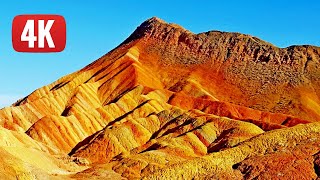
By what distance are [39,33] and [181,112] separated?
10398 cm

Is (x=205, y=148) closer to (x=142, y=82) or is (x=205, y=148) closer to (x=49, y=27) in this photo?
(x=142, y=82)

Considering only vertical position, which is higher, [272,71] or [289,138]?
[272,71]

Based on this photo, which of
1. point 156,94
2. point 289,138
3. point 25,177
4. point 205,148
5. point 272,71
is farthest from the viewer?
point 272,71

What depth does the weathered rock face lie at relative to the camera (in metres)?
49.3

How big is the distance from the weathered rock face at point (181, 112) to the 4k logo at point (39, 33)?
2574 centimetres

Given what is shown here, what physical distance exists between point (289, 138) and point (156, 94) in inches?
3848

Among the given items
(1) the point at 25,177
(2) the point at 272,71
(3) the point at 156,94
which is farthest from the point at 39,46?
(2) the point at 272,71

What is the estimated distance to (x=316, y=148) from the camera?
1859 inches

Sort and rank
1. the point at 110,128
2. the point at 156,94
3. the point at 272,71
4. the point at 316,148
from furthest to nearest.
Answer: the point at 272,71, the point at 156,94, the point at 110,128, the point at 316,148

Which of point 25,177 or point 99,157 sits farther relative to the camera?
point 99,157

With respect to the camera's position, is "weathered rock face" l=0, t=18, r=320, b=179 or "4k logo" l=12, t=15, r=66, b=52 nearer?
"4k logo" l=12, t=15, r=66, b=52

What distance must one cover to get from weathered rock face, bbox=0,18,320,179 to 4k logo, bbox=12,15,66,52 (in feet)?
84.4

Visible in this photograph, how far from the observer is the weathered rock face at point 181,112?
49344 mm

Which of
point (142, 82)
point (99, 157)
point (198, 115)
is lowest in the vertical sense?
point (99, 157)
